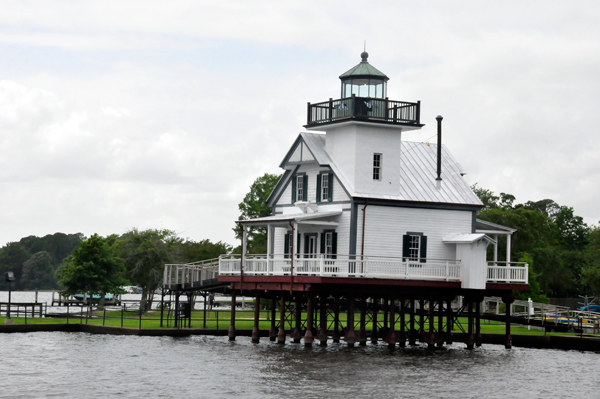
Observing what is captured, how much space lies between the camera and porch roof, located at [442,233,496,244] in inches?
1941

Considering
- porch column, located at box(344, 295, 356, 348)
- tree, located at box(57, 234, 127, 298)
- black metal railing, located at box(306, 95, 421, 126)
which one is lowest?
porch column, located at box(344, 295, 356, 348)

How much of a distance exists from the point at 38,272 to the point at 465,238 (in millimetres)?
155278

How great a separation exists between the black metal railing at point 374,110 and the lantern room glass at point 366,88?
64 cm

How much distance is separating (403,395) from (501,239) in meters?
58.0

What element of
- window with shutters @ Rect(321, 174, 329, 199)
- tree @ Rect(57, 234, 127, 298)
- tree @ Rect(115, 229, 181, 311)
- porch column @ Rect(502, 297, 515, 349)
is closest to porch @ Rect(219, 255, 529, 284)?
porch column @ Rect(502, 297, 515, 349)

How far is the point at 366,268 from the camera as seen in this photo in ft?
153

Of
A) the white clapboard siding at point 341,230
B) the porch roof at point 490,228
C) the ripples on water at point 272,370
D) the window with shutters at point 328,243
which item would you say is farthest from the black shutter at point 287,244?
the porch roof at point 490,228

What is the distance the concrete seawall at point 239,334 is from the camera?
5309 cm

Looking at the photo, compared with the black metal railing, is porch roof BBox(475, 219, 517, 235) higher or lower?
lower

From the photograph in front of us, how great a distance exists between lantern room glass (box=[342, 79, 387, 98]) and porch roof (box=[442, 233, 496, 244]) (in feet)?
26.0

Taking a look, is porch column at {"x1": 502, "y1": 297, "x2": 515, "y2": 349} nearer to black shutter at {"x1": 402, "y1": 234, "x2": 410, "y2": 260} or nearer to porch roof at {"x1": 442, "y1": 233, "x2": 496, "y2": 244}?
porch roof at {"x1": 442, "y1": 233, "x2": 496, "y2": 244}

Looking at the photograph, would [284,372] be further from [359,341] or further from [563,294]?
[563,294]

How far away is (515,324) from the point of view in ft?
209

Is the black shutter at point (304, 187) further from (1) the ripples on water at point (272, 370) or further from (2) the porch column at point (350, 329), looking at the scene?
(1) the ripples on water at point (272, 370)
